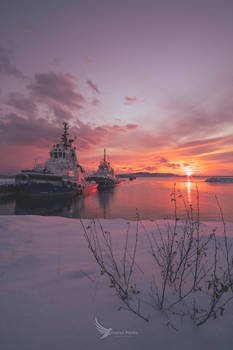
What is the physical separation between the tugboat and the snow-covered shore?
81.7 feet

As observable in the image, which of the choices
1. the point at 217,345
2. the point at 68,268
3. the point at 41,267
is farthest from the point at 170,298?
the point at 41,267

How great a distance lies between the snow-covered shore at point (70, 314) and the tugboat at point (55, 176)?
81.7 ft

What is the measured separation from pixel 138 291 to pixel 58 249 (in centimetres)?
269

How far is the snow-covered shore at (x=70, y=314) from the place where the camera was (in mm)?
1668

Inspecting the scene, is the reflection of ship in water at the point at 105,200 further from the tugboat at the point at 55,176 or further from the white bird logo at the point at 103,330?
the white bird logo at the point at 103,330

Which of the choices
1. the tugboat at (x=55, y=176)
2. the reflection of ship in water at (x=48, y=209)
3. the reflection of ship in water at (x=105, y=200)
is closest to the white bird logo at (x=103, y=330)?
the reflection of ship in water at (x=105, y=200)

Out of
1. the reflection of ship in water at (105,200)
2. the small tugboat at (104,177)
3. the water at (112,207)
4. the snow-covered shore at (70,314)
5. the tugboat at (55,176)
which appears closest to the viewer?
the snow-covered shore at (70,314)

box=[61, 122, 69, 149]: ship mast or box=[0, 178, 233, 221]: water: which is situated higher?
box=[61, 122, 69, 149]: ship mast

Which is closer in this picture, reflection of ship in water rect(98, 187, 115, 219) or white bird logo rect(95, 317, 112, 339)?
white bird logo rect(95, 317, 112, 339)

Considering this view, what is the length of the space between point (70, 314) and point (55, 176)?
27561 mm

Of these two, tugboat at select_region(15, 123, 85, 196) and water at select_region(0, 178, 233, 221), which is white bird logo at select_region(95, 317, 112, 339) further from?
tugboat at select_region(15, 123, 85, 196)

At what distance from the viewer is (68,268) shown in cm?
313

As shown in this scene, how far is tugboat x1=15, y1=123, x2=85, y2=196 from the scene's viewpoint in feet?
83.9

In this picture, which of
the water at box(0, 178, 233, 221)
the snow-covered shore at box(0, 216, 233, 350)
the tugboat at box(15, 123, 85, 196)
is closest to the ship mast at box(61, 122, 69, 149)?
the tugboat at box(15, 123, 85, 196)
